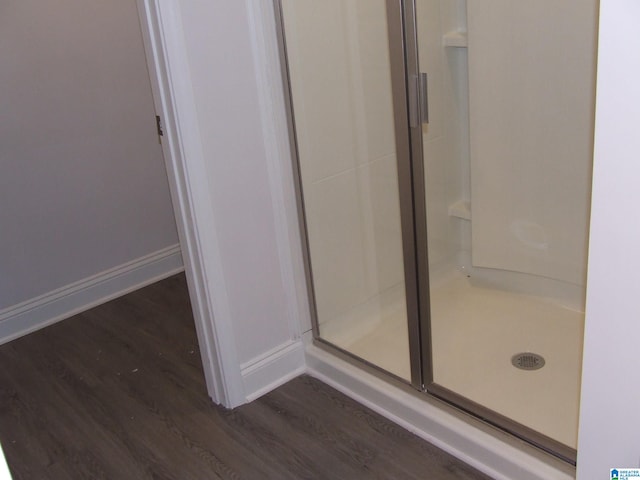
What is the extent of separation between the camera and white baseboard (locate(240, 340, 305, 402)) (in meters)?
2.31

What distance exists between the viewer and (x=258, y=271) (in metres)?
2.24

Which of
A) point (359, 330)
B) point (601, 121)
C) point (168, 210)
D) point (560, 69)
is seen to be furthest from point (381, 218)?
point (168, 210)

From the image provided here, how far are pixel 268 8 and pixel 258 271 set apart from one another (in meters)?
0.80

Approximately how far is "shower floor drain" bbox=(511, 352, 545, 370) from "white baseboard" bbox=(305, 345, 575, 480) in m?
0.35

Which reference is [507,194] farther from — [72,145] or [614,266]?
[72,145]

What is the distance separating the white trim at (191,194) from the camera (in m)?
1.88

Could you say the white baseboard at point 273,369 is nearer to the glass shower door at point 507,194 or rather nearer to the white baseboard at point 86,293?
the glass shower door at point 507,194

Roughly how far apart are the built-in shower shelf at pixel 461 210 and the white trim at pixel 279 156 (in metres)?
0.56

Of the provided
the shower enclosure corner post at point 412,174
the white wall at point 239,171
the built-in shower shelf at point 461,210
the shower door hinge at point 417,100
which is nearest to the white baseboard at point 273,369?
the white wall at point 239,171

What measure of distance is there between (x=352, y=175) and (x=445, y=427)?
83cm

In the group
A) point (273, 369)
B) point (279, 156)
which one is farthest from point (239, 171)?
point (273, 369)

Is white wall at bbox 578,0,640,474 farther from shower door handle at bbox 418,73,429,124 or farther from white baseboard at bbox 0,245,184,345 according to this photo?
white baseboard at bbox 0,245,184,345

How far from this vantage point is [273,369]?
7.73ft

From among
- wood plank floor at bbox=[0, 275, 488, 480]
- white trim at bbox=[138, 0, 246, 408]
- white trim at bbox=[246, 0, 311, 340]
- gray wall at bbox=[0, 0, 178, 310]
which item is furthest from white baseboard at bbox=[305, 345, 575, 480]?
gray wall at bbox=[0, 0, 178, 310]
